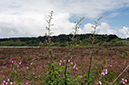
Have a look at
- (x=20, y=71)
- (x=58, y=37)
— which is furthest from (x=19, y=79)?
(x=58, y=37)

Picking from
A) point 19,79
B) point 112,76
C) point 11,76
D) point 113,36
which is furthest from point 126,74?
point 113,36

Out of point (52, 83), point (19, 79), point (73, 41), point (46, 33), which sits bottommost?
point (19, 79)

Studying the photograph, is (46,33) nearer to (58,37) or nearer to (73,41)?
(73,41)

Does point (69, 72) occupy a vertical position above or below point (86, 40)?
below

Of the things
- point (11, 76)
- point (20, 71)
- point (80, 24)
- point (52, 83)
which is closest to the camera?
point (80, 24)

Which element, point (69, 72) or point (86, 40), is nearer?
point (86, 40)

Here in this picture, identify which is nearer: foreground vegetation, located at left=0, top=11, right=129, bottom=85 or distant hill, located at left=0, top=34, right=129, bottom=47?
foreground vegetation, located at left=0, top=11, right=129, bottom=85

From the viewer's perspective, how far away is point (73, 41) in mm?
2801

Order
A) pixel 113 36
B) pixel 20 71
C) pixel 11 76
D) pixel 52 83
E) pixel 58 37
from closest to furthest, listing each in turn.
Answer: pixel 52 83
pixel 11 76
pixel 20 71
pixel 113 36
pixel 58 37

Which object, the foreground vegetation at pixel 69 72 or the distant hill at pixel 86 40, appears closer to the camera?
the foreground vegetation at pixel 69 72

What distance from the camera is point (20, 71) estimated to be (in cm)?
606

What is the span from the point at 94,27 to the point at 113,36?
33.8m

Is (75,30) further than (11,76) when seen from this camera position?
No

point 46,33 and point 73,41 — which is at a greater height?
point 46,33
